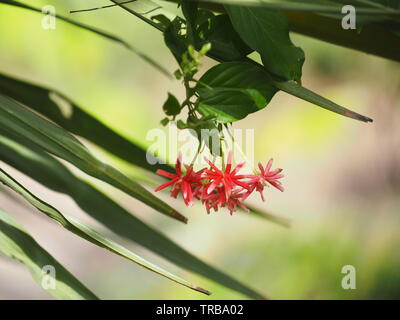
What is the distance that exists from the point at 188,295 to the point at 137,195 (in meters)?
0.44

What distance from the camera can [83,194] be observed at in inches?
22.5

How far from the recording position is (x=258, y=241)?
842 millimetres

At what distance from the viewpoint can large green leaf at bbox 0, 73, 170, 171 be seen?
1.90 feet

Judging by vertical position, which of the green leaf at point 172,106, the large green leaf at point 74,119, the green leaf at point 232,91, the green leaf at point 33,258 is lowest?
the green leaf at point 33,258

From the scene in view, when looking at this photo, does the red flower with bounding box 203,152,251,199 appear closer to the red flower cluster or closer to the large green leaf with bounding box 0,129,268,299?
the red flower cluster

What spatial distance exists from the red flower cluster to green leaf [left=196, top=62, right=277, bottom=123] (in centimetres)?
3

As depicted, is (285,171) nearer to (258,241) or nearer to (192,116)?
(258,241)

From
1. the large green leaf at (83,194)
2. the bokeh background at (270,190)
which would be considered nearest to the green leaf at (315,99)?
the large green leaf at (83,194)

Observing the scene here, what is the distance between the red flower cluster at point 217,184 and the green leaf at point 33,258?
0.36ft

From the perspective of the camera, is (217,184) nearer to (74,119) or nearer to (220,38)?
(220,38)

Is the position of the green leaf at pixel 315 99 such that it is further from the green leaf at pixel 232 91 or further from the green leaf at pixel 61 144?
the green leaf at pixel 61 144

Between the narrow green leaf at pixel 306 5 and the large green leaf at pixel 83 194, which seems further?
the large green leaf at pixel 83 194

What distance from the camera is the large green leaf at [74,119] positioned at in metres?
0.58

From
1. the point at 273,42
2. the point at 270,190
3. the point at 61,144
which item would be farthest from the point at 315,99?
the point at 270,190
